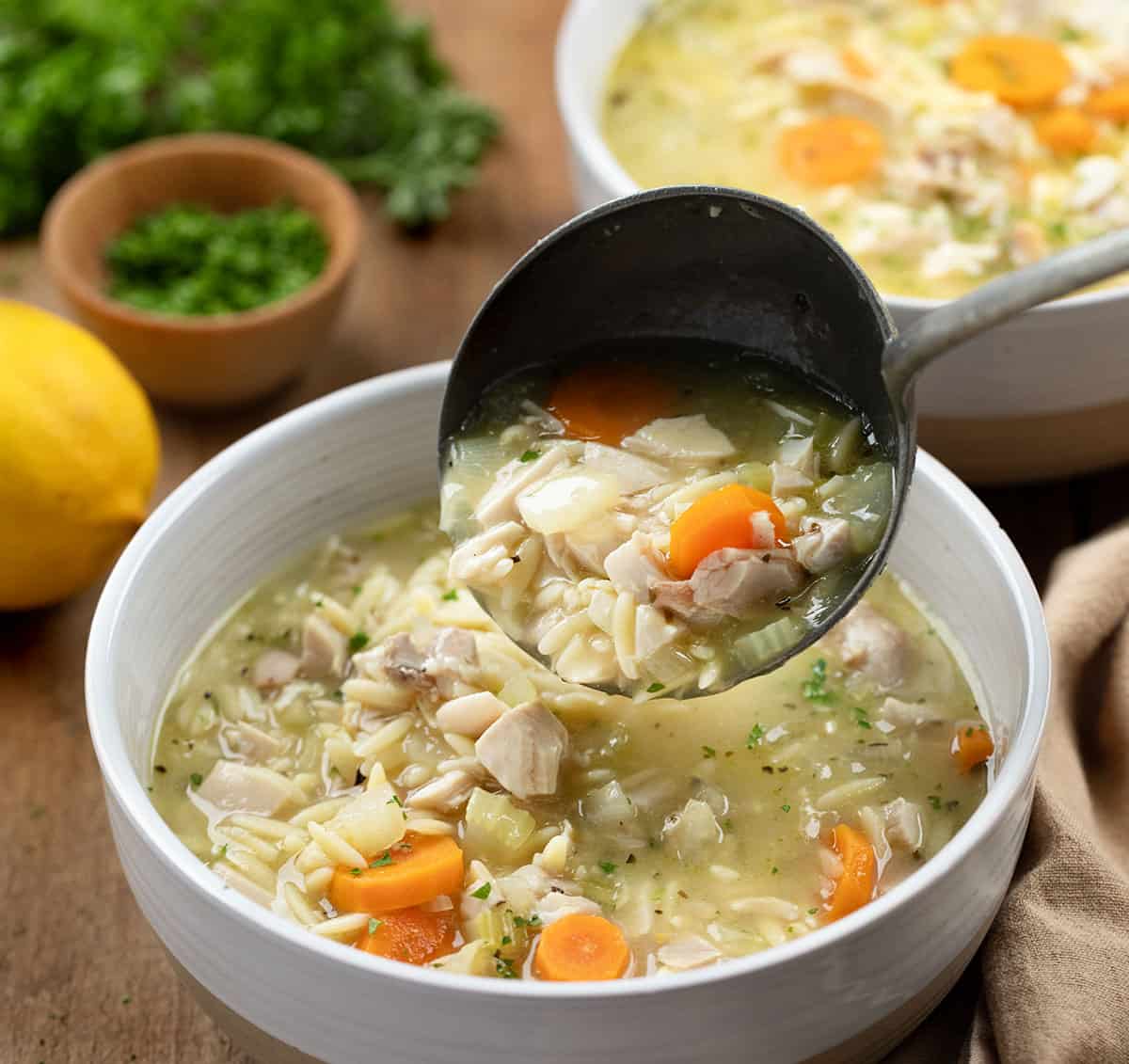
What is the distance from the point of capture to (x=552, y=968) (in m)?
2.83

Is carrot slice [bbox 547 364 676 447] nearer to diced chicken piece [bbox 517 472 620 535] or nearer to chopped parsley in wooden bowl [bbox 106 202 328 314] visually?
diced chicken piece [bbox 517 472 620 535]

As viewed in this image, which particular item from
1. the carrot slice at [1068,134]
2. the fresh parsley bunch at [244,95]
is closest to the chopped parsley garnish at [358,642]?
the fresh parsley bunch at [244,95]

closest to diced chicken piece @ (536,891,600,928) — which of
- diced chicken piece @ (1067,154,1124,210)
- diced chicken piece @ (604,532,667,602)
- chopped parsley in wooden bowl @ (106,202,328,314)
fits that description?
diced chicken piece @ (604,532,667,602)

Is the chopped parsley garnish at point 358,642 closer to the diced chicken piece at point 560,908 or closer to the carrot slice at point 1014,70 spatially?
the diced chicken piece at point 560,908

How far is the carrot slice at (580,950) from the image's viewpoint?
2.82 m

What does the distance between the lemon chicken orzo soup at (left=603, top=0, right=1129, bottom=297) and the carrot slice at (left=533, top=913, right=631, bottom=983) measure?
2042 mm

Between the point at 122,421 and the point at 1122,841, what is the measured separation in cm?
247

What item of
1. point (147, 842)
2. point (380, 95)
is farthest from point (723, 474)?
point (380, 95)

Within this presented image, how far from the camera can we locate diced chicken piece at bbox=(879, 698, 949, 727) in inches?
132

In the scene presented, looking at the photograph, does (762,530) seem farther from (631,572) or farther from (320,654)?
(320,654)

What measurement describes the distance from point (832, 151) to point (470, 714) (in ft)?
7.21

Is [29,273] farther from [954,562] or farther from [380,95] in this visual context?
[954,562]

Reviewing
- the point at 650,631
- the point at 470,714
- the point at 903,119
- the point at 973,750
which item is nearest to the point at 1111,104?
the point at 903,119

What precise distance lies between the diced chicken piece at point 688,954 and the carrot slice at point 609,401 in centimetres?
97
